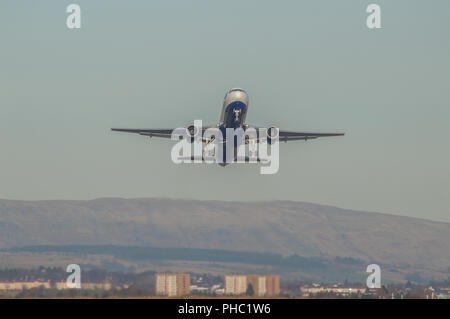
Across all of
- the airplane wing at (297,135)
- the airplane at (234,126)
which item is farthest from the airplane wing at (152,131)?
the airplane wing at (297,135)

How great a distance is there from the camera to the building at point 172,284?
6525cm

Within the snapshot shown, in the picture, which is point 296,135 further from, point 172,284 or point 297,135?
point 172,284

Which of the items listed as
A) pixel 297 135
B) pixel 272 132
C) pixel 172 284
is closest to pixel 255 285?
pixel 172 284

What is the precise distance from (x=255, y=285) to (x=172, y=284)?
21.1 feet

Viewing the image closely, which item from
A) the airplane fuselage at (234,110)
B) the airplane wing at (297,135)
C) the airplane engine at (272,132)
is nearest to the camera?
the airplane fuselage at (234,110)

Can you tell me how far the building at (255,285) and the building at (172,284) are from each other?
3164 millimetres

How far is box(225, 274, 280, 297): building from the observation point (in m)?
65.5

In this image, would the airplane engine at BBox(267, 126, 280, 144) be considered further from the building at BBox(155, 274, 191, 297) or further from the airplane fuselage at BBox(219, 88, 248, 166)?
the building at BBox(155, 274, 191, 297)

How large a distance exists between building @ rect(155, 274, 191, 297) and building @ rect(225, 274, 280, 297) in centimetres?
316

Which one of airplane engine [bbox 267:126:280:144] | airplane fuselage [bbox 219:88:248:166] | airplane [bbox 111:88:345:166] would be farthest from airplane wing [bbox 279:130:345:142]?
airplane fuselage [bbox 219:88:248:166]

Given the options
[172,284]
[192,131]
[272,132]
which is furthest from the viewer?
[272,132]

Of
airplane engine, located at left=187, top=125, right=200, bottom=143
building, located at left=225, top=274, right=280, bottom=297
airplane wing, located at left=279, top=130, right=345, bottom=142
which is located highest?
airplane wing, located at left=279, top=130, right=345, bottom=142

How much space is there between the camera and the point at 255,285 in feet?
217

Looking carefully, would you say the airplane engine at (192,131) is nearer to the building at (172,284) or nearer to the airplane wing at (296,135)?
the airplane wing at (296,135)
